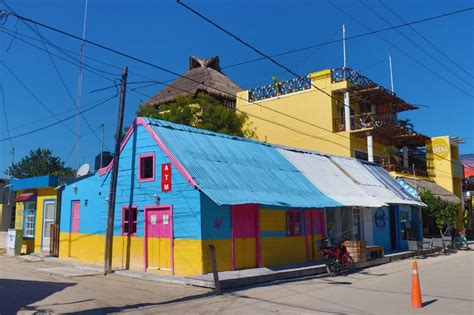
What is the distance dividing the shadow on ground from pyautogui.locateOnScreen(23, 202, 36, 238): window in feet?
32.9

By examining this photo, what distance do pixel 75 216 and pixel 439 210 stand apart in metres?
22.1

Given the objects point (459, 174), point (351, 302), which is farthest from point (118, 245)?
point (459, 174)

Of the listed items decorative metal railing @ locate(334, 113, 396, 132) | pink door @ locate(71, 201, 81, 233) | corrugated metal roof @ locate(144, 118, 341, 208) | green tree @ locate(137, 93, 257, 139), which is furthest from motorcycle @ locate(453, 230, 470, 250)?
pink door @ locate(71, 201, 81, 233)

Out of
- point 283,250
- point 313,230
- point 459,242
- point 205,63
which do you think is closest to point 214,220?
point 283,250

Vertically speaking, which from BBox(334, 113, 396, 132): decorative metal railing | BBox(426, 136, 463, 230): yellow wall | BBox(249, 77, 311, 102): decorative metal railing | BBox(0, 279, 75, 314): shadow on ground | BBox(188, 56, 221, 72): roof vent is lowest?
BBox(0, 279, 75, 314): shadow on ground

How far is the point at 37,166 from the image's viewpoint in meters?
64.6

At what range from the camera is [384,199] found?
21.8 metres

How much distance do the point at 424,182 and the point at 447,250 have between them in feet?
25.3

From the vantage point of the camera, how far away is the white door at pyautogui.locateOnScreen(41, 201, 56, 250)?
21.5 m

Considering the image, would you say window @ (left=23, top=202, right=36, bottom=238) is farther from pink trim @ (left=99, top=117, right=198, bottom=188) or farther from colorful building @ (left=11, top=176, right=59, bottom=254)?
pink trim @ (left=99, top=117, right=198, bottom=188)

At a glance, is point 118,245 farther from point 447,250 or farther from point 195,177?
point 447,250

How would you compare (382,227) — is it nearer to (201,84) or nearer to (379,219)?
(379,219)

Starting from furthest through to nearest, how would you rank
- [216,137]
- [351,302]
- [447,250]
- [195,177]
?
[447,250], [216,137], [195,177], [351,302]

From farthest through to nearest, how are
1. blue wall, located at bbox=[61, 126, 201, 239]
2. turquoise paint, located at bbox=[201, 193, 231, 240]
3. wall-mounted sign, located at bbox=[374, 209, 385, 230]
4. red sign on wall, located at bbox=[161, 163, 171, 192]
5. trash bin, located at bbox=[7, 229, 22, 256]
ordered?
wall-mounted sign, located at bbox=[374, 209, 385, 230] < trash bin, located at bbox=[7, 229, 22, 256] < red sign on wall, located at bbox=[161, 163, 171, 192] < blue wall, located at bbox=[61, 126, 201, 239] < turquoise paint, located at bbox=[201, 193, 231, 240]
